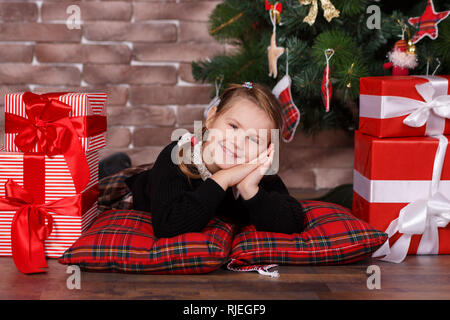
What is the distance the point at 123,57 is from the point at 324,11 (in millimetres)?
934

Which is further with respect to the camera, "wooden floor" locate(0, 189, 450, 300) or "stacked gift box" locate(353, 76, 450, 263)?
"stacked gift box" locate(353, 76, 450, 263)

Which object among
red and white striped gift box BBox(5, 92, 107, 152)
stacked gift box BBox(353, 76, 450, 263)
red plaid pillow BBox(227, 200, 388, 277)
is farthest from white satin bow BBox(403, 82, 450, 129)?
red and white striped gift box BBox(5, 92, 107, 152)

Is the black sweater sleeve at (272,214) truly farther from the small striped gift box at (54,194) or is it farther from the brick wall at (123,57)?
the brick wall at (123,57)

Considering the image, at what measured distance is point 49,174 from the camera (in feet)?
3.89

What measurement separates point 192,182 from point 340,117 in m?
0.77

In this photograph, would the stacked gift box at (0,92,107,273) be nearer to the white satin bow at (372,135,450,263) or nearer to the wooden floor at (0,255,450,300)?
the wooden floor at (0,255,450,300)

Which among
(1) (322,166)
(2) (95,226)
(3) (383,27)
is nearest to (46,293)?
(2) (95,226)

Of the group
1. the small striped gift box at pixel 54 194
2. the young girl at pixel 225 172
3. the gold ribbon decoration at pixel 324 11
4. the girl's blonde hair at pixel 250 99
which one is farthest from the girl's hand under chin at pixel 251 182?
the gold ribbon decoration at pixel 324 11

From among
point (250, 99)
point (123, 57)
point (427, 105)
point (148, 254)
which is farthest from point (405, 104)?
point (123, 57)

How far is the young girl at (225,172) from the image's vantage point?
1138 mm

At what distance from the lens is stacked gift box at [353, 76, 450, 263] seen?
49.0 inches

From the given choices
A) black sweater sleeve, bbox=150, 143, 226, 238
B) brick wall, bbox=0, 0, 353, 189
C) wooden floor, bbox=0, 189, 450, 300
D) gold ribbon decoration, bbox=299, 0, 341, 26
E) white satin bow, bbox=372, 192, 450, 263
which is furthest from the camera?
brick wall, bbox=0, 0, 353, 189

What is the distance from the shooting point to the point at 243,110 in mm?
1221

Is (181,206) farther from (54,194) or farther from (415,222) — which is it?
(415,222)
